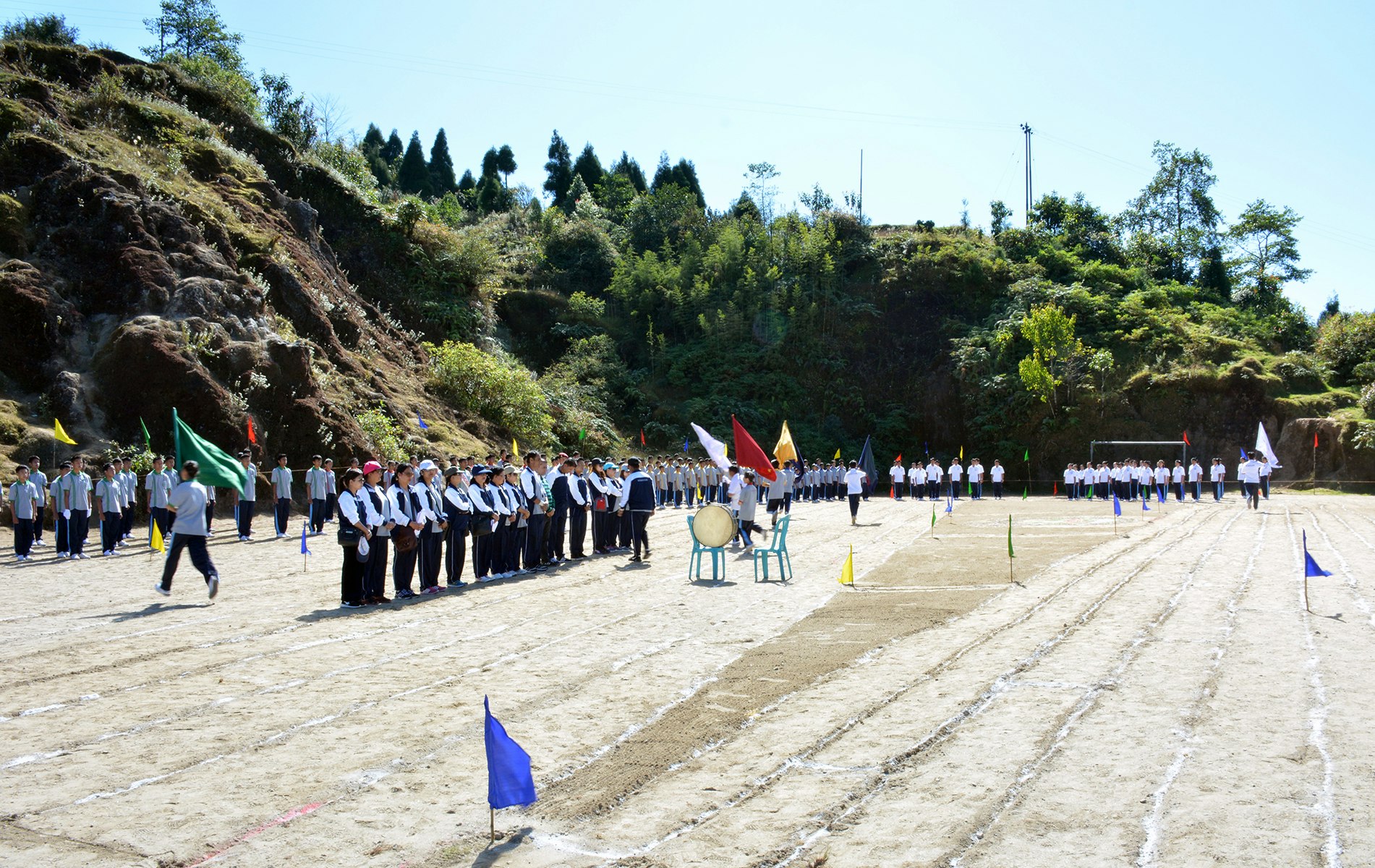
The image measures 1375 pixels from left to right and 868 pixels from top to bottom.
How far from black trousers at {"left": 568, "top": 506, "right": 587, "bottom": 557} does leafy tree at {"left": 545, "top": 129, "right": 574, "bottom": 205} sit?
208 ft

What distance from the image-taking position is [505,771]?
5.28 m

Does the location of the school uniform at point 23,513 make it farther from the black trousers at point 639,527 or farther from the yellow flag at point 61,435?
the black trousers at point 639,527

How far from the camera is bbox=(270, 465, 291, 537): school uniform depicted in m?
21.7

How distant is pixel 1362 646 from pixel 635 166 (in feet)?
252

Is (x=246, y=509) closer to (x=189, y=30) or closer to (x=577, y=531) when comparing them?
(x=577, y=531)

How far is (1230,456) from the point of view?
45.4 metres

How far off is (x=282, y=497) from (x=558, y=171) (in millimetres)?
61640

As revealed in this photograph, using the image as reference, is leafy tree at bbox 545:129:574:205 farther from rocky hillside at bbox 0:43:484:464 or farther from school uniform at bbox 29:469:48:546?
school uniform at bbox 29:469:48:546

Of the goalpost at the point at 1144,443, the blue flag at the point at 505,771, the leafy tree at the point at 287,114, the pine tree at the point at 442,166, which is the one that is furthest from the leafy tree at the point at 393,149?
the blue flag at the point at 505,771

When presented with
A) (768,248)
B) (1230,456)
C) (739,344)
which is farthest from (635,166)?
(1230,456)

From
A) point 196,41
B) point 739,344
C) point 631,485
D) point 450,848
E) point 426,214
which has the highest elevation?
point 196,41

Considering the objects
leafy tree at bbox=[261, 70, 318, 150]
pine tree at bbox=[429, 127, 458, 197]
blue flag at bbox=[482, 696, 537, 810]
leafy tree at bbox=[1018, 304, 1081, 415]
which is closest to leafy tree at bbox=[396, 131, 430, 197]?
pine tree at bbox=[429, 127, 458, 197]

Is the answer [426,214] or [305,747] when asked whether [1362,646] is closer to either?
[305,747]

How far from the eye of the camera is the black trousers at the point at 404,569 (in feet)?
44.7
